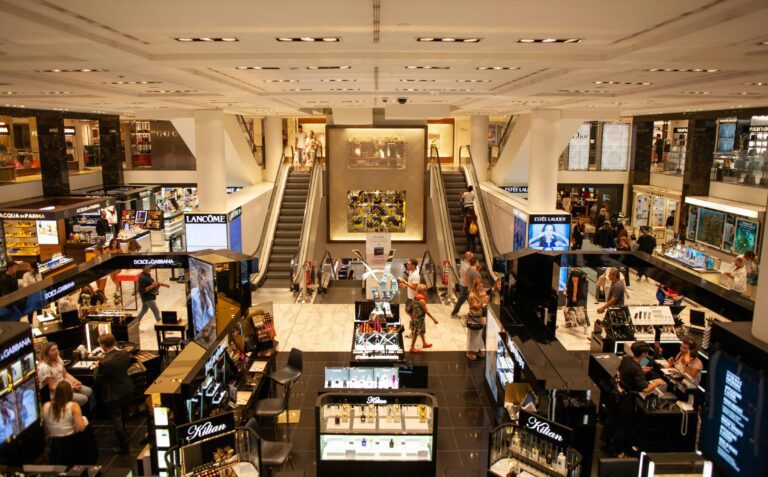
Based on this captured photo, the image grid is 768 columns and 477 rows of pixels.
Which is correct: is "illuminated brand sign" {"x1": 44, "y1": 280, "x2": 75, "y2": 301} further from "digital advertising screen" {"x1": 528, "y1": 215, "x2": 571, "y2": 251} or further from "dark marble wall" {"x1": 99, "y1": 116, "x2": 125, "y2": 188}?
"dark marble wall" {"x1": 99, "y1": 116, "x2": 125, "y2": 188}

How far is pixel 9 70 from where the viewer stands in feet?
20.0

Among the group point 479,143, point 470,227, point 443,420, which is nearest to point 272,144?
point 479,143

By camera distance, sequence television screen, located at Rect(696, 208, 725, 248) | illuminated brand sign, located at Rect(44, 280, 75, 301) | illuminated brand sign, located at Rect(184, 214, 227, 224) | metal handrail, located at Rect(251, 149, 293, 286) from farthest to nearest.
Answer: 1. television screen, located at Rect(696, 208, 725, 248)
2. metal handrail, located at Rect(251, 149, 293, 286)
3. illuminated brand sign, located at Rect(184, 214, 227, 224)
4. illuminated brand sign, located at Rect(44, 280, 75, 301)

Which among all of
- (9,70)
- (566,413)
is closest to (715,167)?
(566,413)

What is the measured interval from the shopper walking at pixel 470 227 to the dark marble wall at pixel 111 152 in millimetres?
13377

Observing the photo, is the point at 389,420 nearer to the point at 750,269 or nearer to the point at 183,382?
the point at 183,382

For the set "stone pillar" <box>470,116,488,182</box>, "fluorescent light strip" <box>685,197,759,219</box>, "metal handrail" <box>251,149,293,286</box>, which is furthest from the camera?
"stone pillar" <box>470,116,488,182</box>

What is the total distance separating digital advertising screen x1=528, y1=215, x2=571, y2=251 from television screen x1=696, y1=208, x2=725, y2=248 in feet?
22.7

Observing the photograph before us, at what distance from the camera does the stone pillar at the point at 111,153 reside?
2100 centimetres

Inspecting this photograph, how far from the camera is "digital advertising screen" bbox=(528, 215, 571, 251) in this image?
1381 cm

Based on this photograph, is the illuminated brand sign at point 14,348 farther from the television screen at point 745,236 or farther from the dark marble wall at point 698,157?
the dark marble wall at point 698,157

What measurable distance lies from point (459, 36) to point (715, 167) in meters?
17.8

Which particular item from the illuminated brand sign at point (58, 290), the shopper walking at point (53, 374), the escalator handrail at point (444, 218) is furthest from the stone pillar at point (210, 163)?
the shopper walking at point (53, 374)

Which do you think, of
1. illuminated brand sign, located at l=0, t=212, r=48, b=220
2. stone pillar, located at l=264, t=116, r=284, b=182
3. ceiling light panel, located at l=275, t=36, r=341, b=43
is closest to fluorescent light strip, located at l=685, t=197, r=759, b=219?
stone pillar, located at l=264, t=116, r=284, b=182
